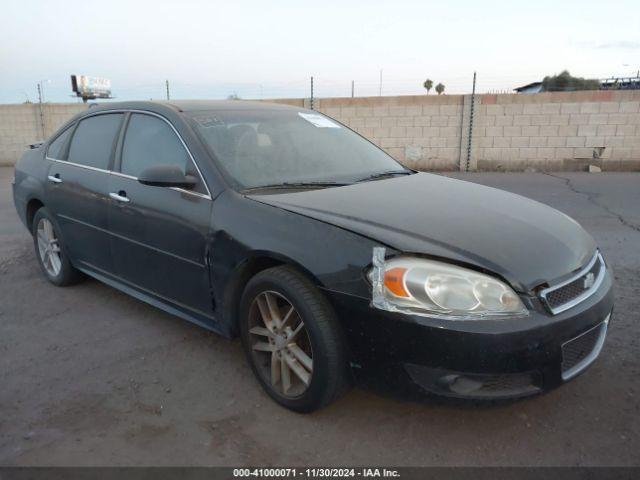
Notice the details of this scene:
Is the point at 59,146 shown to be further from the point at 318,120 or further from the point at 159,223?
the point at 318,120

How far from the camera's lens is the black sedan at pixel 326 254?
2191 millimetres

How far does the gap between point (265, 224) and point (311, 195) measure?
1.18 feet

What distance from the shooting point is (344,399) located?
2.76 m

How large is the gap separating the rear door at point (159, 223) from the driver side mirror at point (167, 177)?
0.06 m

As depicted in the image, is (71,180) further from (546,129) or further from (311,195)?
(546,129)

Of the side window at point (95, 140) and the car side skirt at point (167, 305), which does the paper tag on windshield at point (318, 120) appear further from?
the car side skirt at point (167, 305)

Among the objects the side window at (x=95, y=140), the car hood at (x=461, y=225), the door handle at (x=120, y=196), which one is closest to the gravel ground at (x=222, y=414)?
the car hood at (x=461, y=225)

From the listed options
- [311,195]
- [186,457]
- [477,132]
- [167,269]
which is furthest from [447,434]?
[477,132]

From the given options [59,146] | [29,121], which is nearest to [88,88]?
[29,121]

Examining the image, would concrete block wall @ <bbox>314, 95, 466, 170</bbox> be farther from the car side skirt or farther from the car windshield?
the car side skirt

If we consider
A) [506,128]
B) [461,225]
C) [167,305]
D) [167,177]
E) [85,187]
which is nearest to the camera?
[461,225]

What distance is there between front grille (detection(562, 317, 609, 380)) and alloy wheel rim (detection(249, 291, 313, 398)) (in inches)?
45.4

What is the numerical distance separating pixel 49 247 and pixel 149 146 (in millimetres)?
1794

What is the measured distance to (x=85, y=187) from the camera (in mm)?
3898
